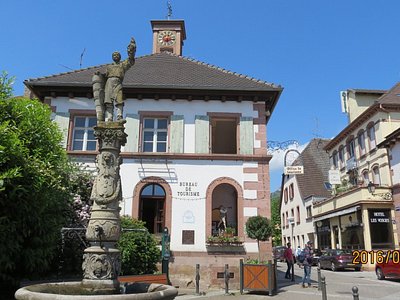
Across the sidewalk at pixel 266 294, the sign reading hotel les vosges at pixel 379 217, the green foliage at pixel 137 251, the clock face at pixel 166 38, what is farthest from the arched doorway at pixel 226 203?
the sign reading hotel les vosges at pixel 379 217

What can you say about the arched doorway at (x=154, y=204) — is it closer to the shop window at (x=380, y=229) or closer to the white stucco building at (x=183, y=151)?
the white stucco building at (x=183, y=151)

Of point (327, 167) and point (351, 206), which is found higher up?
point (327, 167)

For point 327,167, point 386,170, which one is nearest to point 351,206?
point 386,170

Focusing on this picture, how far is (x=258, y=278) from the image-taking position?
14055mm

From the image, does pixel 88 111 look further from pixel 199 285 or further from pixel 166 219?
pixel 199 285

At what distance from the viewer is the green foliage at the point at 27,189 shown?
933cm

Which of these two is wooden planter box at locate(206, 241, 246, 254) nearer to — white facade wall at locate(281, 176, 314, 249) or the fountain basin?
the fountain basin

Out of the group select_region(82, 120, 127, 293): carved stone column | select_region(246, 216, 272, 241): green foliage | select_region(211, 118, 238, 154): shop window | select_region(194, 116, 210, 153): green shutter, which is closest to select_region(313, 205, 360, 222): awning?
select_region(211, 118, 238, 154): shop window

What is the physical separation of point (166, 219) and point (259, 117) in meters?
6.42

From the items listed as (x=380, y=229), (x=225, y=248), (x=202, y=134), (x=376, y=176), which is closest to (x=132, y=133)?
(x=202, y=134)

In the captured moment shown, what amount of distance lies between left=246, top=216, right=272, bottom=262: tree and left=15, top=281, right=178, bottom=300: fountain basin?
8.40 meters

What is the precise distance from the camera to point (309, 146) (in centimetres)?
4822

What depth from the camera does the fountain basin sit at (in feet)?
17.9

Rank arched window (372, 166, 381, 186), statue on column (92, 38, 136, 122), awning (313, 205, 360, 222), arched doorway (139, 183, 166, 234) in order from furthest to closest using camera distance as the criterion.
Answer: arched window (372, 166, 381, 186) < awning (313, 205, 360, 222) < arched doorway (139, 183, 166, 234) < statue on column (92, 38, 136, 122)
